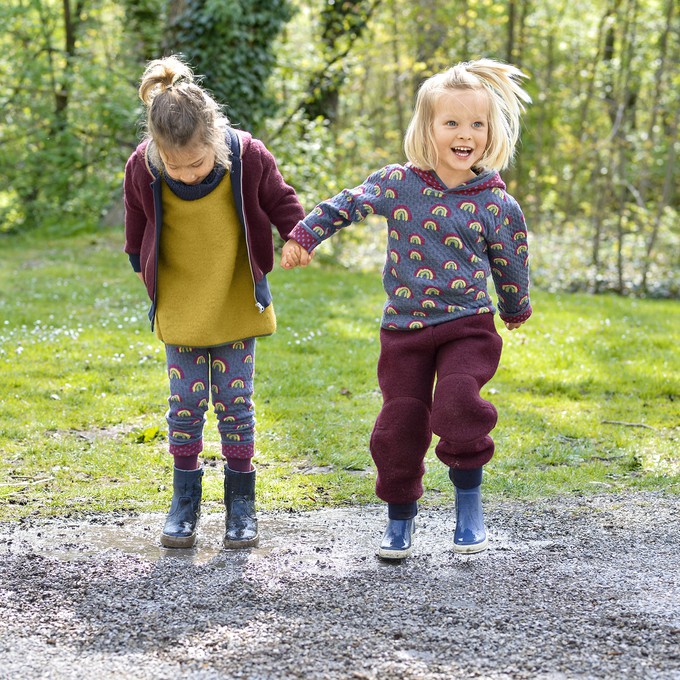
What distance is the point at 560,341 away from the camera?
7.97 meters

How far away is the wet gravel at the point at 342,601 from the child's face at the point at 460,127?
4.75 ft

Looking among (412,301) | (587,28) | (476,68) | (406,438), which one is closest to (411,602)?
(406,438)

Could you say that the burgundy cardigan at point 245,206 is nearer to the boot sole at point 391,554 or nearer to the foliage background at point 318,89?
the boot sole at point 391,554

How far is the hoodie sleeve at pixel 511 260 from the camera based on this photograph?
11.3ft

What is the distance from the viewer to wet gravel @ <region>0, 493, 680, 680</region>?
2604mm

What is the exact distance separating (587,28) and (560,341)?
1160cm

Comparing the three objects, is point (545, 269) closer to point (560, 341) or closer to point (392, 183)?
point (560, 341)

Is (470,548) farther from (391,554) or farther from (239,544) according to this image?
(239,544)

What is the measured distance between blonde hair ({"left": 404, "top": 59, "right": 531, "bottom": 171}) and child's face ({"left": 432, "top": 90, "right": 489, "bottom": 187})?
0.02m

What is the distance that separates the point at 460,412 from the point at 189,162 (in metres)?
1.27

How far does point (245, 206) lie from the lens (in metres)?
3.54

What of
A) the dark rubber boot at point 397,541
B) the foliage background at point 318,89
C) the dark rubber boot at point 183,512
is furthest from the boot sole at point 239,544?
the foliage background at point 318,89

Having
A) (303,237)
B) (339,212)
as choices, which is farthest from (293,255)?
(339,212)

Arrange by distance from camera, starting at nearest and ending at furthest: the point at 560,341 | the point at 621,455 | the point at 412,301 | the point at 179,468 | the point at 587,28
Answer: the point at 412,301, the point at 179,468, the point at 621,455, the point at 560,341, the point at 587,28
